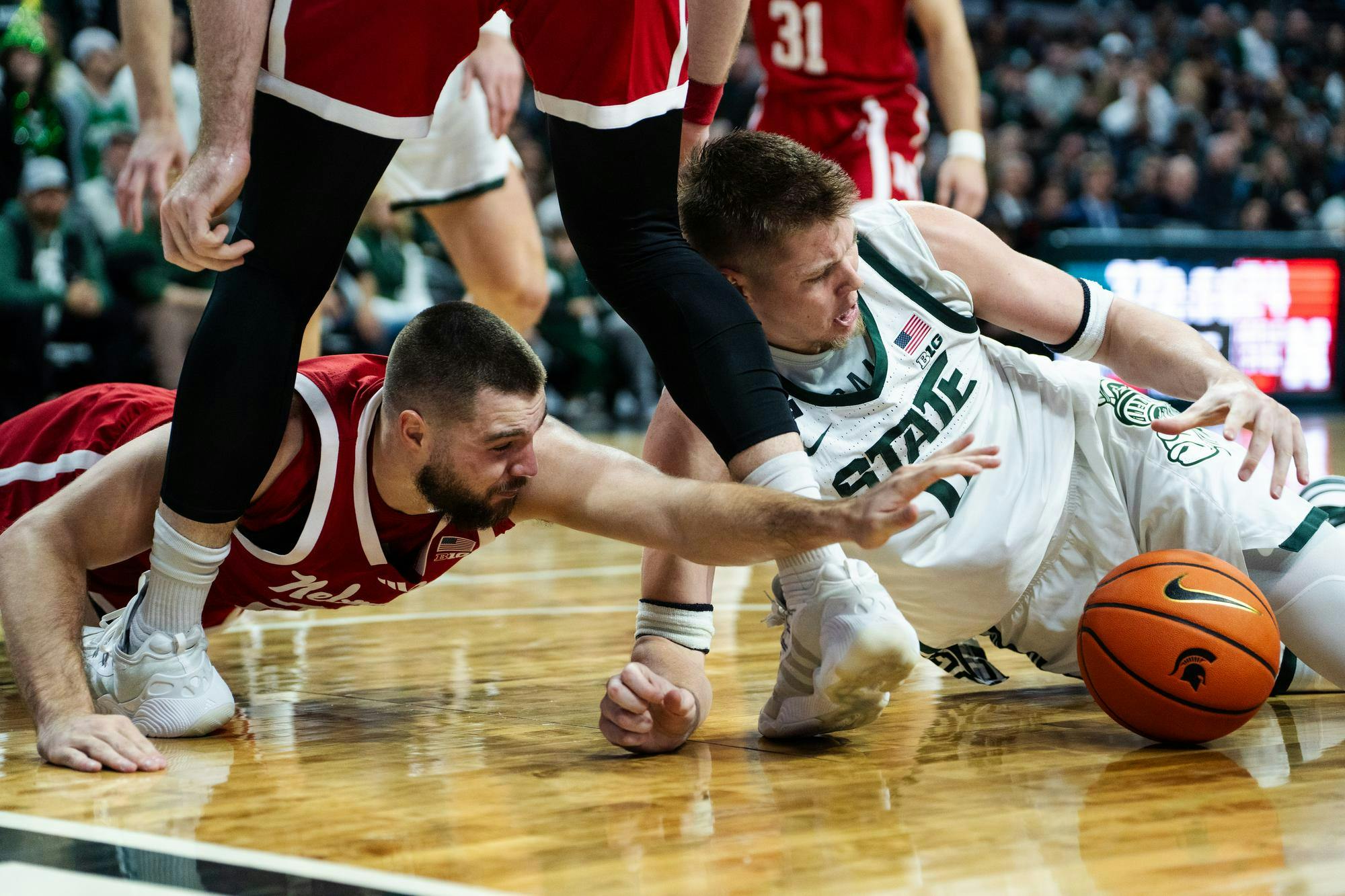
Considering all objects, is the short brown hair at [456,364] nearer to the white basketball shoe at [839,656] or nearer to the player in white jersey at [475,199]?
the white basketball shoe at [839,656]

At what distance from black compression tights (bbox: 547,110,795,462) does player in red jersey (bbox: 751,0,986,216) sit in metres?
2.59

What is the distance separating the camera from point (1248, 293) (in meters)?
11.5

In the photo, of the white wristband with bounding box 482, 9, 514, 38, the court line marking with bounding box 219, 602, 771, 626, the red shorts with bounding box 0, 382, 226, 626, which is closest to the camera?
the red shorts with bounding box 0, 382, 226, 626

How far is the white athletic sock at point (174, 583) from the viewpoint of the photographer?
8.05 ft

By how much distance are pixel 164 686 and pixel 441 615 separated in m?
1.62

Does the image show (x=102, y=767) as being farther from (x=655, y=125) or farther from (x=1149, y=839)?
(x=1149, y=839)

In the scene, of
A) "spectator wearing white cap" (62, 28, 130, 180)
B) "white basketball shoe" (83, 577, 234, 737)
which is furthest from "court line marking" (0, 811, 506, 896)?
"spectator wearing white cap" (62, 28, 130, 180)

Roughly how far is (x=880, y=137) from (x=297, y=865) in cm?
376

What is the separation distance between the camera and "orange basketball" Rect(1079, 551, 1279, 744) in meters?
2.31

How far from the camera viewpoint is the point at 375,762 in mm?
2355

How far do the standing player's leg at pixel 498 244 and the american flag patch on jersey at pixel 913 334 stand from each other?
81.5 inches

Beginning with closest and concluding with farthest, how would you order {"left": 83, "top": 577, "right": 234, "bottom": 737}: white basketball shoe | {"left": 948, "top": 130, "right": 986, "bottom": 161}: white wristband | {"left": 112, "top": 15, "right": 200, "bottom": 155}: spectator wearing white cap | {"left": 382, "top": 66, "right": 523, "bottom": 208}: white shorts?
{"left": 83, "top": 577, "right": 234, "bottom": 737}: white basketball shoe < {"left": 382, "top": 66, "right": 523, "bottom": 208}: white shorts < {"left": 948, "top": 130, "right": 986, "bottom": 161}: white wristband < {"left": 112, "top": 15, "right": 200, "bottom": 155}: spectator wearing white cap

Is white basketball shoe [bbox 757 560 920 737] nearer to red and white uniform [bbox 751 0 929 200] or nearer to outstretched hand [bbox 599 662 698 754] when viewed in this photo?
outstretched hand [bbox 599 662 698 754]

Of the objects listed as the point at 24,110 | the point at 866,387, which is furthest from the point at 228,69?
the point at 24,110
